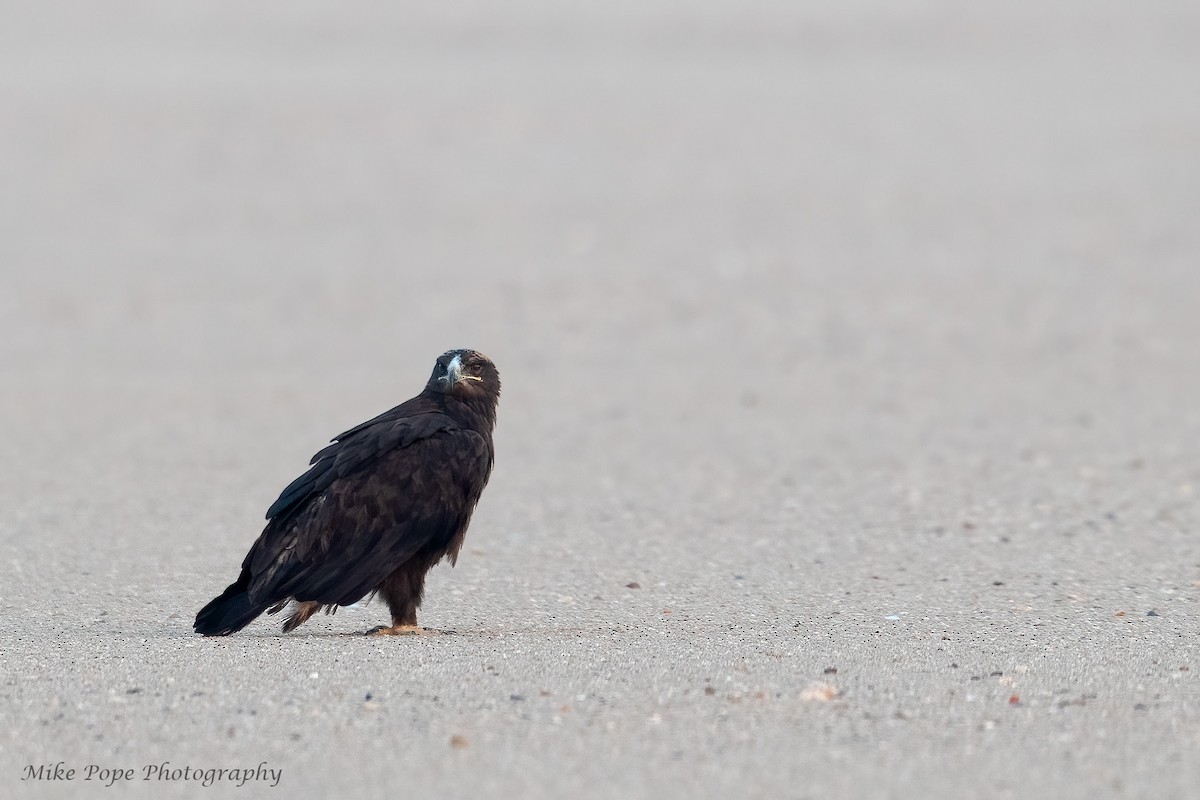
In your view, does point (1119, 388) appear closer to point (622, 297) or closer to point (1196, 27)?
point (622, 297)

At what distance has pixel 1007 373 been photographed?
16.6 m

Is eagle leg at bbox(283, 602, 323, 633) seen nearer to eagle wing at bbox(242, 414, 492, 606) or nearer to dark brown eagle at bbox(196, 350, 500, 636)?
dark brown eagle at bbox(196, 350, 500, 636)

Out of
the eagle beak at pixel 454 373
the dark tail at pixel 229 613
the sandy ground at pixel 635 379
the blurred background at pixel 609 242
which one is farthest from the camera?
the blurred background at pixel 609 242

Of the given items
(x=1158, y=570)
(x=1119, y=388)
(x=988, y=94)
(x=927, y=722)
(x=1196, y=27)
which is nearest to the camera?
(x=927, y=722)

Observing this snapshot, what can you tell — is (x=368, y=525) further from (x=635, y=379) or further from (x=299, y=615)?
(x=635, y=379)

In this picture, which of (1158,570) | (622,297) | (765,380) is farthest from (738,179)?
(1158,570)

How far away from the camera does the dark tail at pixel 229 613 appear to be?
6.91m

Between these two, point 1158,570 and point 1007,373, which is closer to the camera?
point 1158,570

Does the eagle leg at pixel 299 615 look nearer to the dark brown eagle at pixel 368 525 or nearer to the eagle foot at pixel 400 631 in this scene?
the dark brown eagle at pixel 368 525

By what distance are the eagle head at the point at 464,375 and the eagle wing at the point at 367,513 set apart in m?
0.41

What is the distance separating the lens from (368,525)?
23.3 feet

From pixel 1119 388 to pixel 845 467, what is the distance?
451 cm

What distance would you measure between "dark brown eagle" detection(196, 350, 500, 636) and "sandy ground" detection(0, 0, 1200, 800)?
0.94 feet

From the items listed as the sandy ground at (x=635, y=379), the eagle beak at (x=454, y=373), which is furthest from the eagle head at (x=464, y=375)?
the sandy ground at (x=635, y=379)
